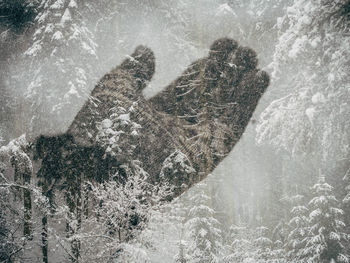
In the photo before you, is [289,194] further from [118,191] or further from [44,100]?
[44,100]

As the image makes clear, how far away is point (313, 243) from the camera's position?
1174 cm

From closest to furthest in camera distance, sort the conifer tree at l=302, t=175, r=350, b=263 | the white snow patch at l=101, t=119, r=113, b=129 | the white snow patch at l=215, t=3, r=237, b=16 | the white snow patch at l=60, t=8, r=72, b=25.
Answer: the white snow patch at l=60, t=8, r=72, b=25
the conifer tree at l=302, t=175, r=350, b=263
the white snow patch at l=101, t=119, r=113, b=129
the white snow patch at l=215, t=3, r=237, b=16

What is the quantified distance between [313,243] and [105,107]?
9.71 metres

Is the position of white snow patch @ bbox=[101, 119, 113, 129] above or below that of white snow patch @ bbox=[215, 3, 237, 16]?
below

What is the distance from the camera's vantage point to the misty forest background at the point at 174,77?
22.1ft

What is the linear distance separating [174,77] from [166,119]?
2.25 meters

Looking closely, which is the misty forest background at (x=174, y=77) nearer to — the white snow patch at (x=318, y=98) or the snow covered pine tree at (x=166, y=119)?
the white snow patch at (x=318, y=98)

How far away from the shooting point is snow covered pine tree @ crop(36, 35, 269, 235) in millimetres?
11406

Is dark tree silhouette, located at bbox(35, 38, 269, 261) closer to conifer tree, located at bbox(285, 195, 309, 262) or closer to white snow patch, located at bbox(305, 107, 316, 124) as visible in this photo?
white snow patch, located at bbox(305, 107, 316, 124)

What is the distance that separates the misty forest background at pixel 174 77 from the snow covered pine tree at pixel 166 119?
47cm

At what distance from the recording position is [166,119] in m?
13.2

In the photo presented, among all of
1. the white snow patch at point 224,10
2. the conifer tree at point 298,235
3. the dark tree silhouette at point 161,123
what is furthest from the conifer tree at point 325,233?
the white snow patch at point 224,10

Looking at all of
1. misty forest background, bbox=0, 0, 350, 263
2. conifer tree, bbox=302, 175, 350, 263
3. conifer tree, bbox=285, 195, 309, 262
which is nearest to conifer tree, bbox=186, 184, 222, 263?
misty forest background, bbox=0, 0, 350, 263

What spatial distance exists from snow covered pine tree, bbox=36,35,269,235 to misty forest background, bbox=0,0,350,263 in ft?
1.55
